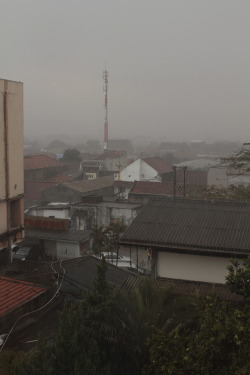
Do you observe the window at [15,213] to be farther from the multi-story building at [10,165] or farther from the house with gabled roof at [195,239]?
the house with gabled roof at [195,239]

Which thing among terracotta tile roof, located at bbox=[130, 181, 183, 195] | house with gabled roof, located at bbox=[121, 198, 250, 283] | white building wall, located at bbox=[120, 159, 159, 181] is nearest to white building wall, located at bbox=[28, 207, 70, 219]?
terracotta tile roof, located at bbox=[130, 181, 183, 195]

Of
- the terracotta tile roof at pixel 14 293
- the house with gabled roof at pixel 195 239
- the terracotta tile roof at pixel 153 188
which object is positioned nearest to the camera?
the house with gabled roof at pixel 195 239

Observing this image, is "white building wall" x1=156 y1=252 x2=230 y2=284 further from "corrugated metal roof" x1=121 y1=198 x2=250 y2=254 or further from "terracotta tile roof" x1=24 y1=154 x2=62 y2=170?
"terracotta tile roof" x1=24 y1=154 x2=62 y2=170

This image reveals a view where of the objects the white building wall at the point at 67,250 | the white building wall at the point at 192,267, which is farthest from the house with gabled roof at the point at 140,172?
the white building wall at the point at 192,267

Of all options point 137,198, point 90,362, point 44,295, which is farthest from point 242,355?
point 137,198

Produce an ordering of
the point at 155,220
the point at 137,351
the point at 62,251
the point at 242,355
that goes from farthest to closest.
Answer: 1. the point at 62,251
2. the point at 155,220
3. the point at 137,351
4. the point at 242,355

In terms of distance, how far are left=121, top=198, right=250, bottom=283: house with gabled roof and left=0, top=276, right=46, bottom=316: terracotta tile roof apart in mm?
2721

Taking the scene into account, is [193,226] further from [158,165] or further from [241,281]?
[158,165]

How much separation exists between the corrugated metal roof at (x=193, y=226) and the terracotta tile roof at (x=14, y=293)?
9.15ft

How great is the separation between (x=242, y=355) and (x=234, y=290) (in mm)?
Result: 1293

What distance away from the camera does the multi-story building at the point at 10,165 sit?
14.8 m

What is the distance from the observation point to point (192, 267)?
923 cm

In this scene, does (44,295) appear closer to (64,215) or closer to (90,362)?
(90,362)

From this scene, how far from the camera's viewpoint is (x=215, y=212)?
390 inches
